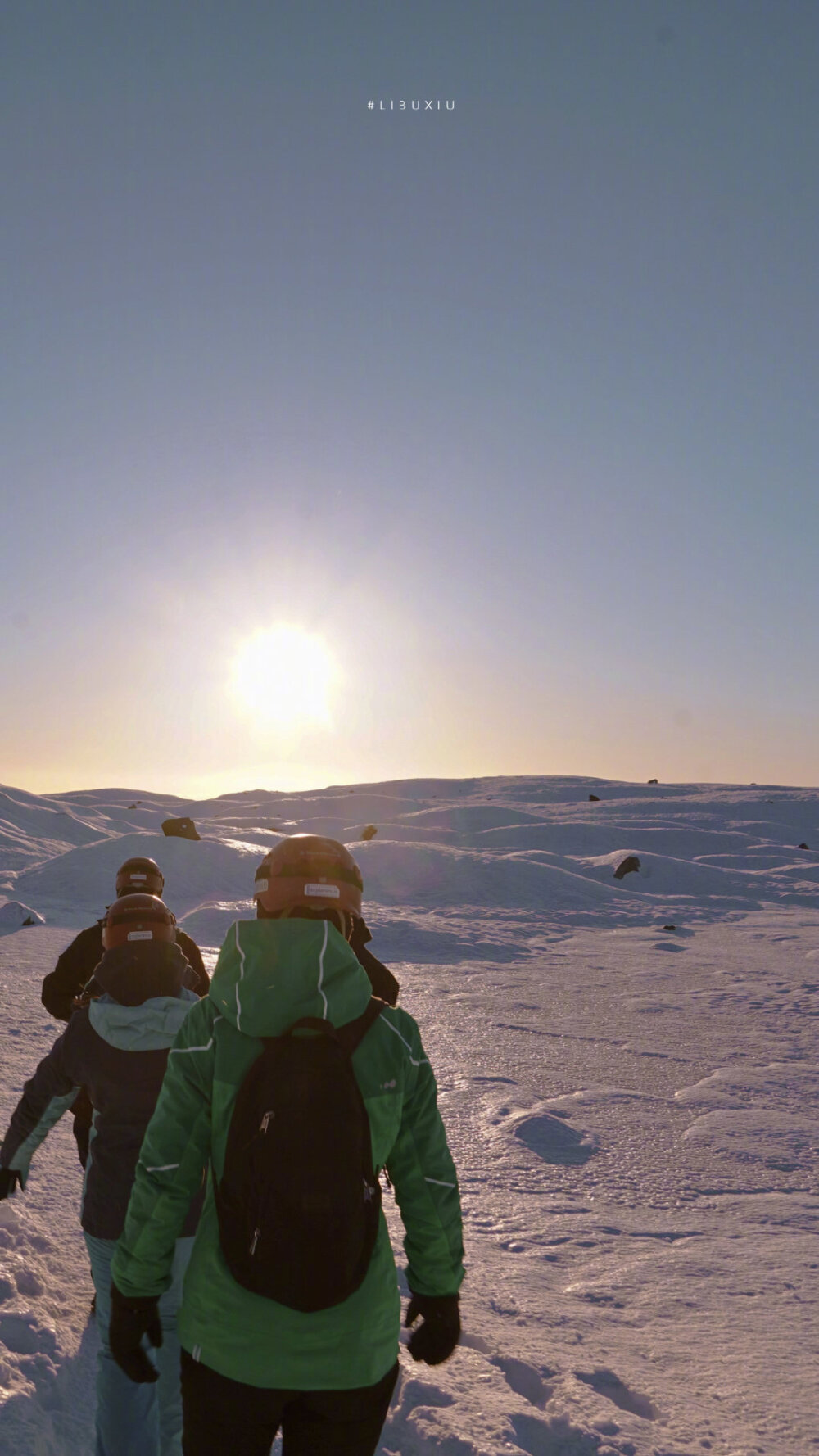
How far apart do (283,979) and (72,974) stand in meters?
2.90

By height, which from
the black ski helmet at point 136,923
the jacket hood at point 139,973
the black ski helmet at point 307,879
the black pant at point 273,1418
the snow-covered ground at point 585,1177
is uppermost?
the black ski helmet at point 307,879

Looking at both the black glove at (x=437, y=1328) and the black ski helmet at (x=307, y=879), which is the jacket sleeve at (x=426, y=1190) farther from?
the black ski helmet at (x=307, y=879)

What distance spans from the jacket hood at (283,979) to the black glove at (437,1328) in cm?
78

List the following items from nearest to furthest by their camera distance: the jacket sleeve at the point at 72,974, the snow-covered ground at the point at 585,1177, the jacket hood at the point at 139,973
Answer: the jacket hood at the point at 139,973
the snow-covered ground at the point at 585,1177
the jacket sleeve at the point at 72,974

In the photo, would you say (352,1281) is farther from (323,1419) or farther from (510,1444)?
(510,1444)

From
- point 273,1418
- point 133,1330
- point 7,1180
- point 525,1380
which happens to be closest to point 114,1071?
point 7,1180

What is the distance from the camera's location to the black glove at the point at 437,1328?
1.99 metres

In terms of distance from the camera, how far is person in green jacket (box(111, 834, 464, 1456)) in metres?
1.77

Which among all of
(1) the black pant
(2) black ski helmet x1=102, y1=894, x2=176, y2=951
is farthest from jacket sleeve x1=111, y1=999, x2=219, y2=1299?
(2) black ski helmet x1=102, y1=894, x2=176, y2=951

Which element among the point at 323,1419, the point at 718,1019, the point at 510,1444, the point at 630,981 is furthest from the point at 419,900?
the point at 323,1419

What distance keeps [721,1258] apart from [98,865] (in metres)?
20.1

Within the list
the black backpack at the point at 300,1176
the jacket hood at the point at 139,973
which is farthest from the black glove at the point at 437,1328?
the jacket hood at the point at 139,973

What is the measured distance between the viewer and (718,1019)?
1075 centimetres

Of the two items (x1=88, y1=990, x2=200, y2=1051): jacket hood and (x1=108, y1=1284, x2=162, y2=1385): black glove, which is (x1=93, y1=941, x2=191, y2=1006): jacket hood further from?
(x1=108, y1=1284, x2=162, y2=1385): black glove
